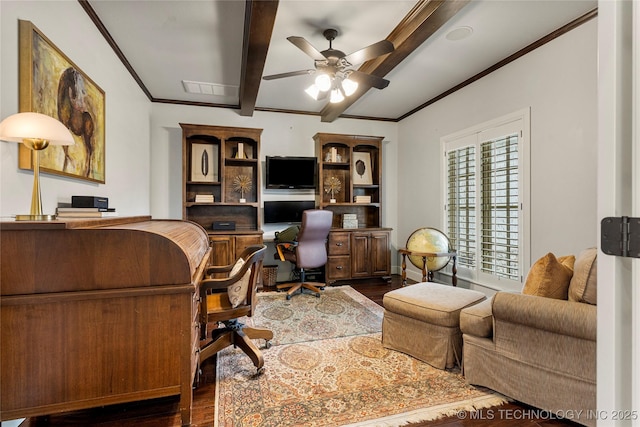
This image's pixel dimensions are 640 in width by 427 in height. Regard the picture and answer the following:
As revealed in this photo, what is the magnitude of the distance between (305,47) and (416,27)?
3.00 feet

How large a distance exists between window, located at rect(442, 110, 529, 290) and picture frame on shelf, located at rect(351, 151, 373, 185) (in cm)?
132

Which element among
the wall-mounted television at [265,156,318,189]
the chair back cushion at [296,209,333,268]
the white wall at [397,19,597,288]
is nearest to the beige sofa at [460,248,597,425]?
the white wall at [397,19,597,288]

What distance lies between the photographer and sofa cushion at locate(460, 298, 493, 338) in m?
1.77

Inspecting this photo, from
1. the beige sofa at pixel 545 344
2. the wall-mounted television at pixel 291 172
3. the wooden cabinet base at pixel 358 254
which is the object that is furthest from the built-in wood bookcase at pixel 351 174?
the beige sofa at pixel 545 344

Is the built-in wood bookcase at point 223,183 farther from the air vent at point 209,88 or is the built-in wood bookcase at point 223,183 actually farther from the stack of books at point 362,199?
the stack of books at point 362,199

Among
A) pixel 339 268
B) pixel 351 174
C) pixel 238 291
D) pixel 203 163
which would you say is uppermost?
pixel 203 163

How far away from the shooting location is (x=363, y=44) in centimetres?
279

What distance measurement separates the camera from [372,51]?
92.7 inches

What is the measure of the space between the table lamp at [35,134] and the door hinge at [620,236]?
6.54ft

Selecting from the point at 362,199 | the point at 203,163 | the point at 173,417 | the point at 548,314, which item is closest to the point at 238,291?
the point at 173,417

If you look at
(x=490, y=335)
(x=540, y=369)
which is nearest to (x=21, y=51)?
(x=490, y=335)

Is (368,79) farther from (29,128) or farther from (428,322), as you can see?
(29,128)

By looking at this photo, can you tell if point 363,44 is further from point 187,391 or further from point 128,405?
point 128,405

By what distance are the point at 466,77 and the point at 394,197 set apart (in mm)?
2218
